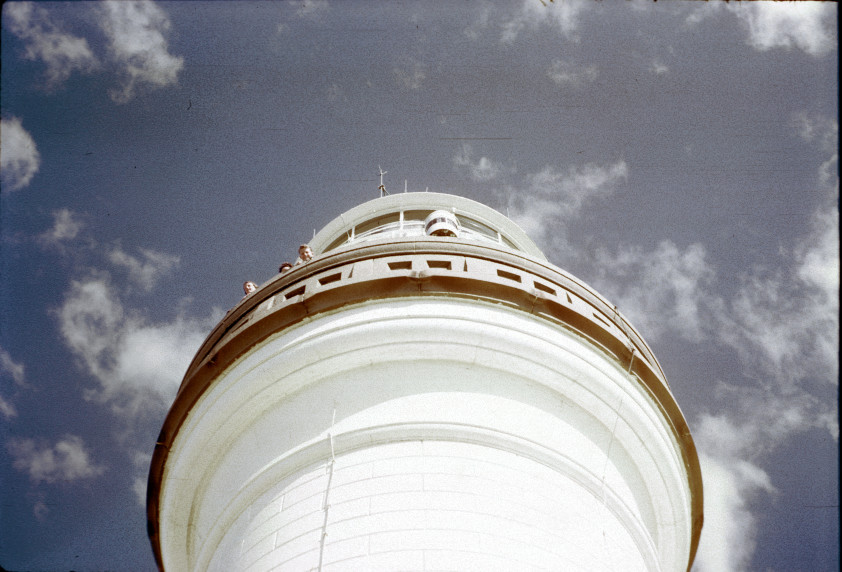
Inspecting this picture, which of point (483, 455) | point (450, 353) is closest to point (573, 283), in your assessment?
point (450, 353)

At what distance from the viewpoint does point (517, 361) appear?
28.5 feet

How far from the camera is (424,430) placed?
305 inches

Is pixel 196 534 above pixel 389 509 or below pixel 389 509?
above

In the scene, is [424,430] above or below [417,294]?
below

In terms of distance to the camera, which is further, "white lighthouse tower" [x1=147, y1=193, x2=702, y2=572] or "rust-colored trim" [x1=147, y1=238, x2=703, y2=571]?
"rust-colored trim" [x1=147, y1=238, x2=703, y2=571]

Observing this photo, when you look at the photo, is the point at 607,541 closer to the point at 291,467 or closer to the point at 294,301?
the point at 291,467

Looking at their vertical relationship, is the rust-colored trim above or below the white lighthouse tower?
above

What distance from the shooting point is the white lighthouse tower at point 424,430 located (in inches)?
275

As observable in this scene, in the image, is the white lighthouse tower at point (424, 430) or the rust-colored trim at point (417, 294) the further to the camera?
the rust-colored trim at point (417, 294)

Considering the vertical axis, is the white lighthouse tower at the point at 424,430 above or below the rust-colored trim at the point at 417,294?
below

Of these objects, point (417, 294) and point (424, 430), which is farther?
point (417, 294)

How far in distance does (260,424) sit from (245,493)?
95cm

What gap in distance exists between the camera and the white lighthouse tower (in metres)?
6.98

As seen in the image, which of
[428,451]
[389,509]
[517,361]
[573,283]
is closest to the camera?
[389,509]
